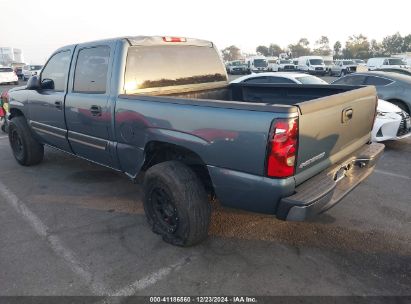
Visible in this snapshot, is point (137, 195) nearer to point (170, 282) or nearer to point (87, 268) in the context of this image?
point (87, 268)

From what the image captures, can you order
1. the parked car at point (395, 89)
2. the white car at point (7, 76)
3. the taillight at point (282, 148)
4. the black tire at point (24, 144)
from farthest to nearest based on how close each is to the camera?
the white car at point (7, 76) → the parked car at point (395, 89) → the black tire at point (24, 144) → the taillight at point (282, 148)

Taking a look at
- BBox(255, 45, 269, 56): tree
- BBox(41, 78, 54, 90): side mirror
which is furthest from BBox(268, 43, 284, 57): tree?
BBox(41, 78, 54, 90): side mirror

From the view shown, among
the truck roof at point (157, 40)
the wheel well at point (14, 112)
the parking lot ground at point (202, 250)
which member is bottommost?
the parking lot ground at point (202, 250)

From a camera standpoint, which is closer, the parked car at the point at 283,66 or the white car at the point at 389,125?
the white car at the point at 389,125

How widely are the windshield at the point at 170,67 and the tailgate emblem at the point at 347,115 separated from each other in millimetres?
2040

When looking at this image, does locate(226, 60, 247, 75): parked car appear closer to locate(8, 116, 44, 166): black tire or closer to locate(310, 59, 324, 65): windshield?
locate(310, 59, 324, 65): windshield

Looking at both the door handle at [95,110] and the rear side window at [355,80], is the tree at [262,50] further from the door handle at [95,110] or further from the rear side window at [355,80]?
the door handle at [95,110]

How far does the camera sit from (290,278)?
2.80 meters

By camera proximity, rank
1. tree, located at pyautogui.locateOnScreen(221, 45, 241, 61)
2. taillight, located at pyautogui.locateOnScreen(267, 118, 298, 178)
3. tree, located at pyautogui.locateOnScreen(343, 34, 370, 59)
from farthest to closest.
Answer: tree, located at pyautogui.locateOnScreen(221, 45, 241, 61)
tree, located at pyautogui.locateOnScreen(343, 34, 370, 59)
taillight, located at pyautogui.locateOnScreen(267, 118, 298, 178)

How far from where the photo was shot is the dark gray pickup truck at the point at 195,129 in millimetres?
2564

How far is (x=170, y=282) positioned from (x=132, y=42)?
2486 mm

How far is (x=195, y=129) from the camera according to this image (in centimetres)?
286

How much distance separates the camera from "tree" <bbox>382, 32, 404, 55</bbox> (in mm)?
88688

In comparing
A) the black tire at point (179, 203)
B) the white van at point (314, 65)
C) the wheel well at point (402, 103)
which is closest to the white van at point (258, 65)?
the white van at point (314, 65)
